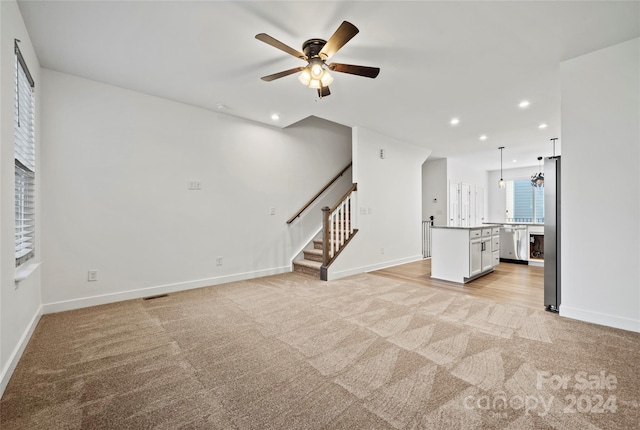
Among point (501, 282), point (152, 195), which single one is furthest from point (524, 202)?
point (152, 195)

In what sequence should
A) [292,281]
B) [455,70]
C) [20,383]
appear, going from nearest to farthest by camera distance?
[20,383] < [455,70] < [292,281]

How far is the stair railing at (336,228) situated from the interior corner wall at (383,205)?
10 centimetres

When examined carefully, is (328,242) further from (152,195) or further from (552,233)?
(552,233)

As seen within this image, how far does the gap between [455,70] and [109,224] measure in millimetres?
4663

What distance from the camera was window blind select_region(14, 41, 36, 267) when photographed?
7.91 ft

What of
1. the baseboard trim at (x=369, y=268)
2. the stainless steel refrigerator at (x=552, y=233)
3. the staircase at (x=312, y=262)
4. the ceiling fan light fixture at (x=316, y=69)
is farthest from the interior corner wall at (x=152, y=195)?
the stainless steel refrigerator at (x=552, y=233)

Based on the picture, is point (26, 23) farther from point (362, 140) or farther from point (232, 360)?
point (362, 140)

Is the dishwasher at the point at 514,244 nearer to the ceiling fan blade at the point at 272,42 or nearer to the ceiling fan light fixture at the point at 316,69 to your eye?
the ceiling fan light fixture at the point at 316,69

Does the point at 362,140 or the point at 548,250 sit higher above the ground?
the point at 362,140

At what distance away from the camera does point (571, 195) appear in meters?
2.99

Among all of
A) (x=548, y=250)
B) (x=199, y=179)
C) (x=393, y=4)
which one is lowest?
(x=548, y=250)

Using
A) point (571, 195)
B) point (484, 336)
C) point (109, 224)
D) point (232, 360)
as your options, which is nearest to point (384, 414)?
point (232, 360)

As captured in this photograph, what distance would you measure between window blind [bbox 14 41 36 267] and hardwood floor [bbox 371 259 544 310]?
480 cm

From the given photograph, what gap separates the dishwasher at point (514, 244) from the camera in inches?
246
